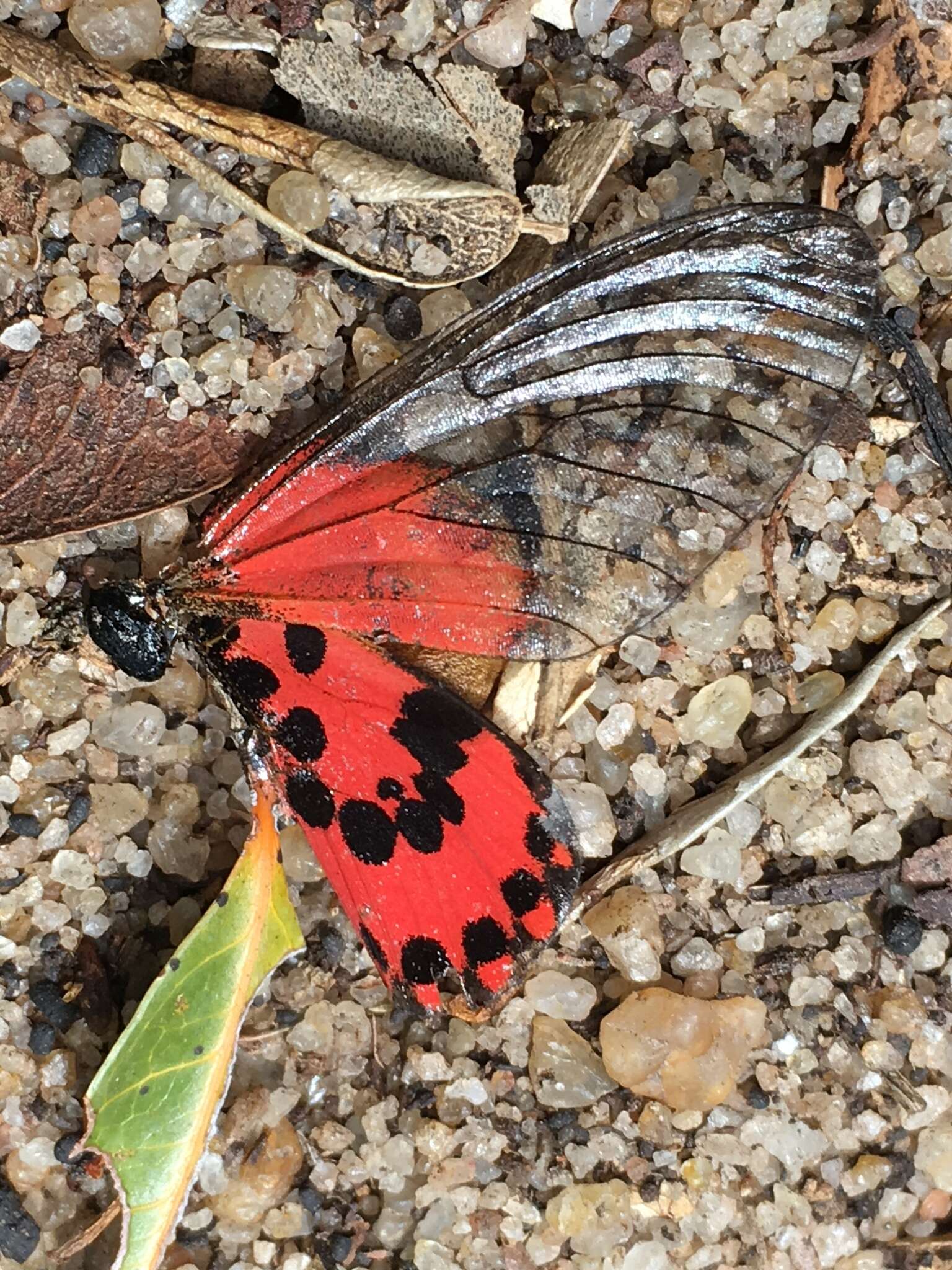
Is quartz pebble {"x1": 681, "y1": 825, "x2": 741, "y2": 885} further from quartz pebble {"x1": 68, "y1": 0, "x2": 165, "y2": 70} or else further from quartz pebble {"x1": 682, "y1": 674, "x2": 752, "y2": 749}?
quartz pebble {"x1": 68, "y1": 0, "x2": 165, "y2": 70}

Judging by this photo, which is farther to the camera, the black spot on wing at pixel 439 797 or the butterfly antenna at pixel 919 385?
the butterfly antenna at pixel 919 385

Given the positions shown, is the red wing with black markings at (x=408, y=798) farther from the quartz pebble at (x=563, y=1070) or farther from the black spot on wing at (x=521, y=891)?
the quartz pebble at (x=563, y=1070)

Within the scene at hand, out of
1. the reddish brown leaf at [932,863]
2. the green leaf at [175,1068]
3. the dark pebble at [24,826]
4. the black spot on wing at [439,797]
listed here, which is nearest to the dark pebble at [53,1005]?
the green leaf at [175,1068]

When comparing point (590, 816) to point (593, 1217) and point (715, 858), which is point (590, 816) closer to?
point (715, 858)

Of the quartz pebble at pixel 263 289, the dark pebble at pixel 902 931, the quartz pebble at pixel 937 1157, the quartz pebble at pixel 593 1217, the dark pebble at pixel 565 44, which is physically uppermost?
the quartz pebble at pixel 263 289

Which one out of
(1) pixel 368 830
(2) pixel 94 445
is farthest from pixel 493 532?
(2) pixel 94 445

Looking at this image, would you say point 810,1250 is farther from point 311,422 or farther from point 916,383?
point 311,422
